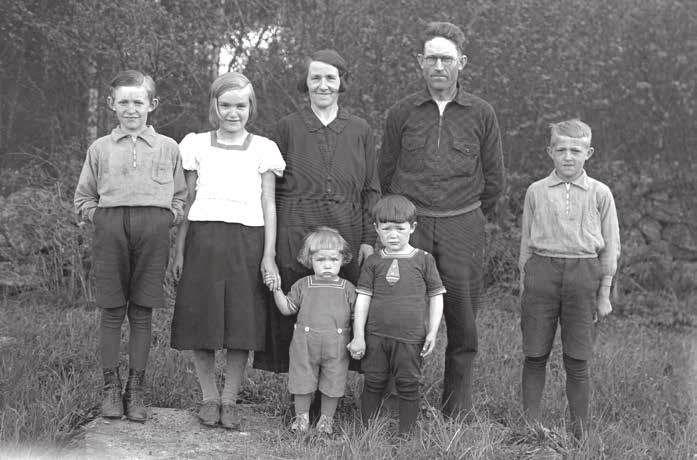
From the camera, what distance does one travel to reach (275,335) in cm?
418

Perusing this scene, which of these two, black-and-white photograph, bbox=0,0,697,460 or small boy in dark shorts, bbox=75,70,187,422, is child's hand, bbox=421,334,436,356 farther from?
small boy in dark shorts, bbox=75,70,187,422

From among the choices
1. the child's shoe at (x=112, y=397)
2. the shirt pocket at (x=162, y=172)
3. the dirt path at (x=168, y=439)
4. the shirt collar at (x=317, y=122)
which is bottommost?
the dirt path at (x=168, y=439)

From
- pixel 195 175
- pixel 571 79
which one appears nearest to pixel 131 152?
pixel 195 175

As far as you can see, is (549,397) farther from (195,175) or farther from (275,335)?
(195,175)

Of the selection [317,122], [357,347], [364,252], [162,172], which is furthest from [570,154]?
[162,172]

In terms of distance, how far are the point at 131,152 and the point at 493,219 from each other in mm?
4923

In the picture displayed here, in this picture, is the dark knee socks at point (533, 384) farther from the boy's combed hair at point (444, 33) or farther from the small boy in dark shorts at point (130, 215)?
the small boy in dark shorts at point (130, 215)

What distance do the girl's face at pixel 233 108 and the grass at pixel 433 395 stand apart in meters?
1.52

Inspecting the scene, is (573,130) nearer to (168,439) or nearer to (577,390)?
(577,390)

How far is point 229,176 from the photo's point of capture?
13.1 feet

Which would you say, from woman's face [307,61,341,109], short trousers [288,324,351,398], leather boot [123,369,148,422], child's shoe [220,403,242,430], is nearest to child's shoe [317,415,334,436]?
short trousers [288,324,351,398]

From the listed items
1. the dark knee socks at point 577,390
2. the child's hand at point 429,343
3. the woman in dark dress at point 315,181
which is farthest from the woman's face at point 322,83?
the dark knee socks at point 577,390

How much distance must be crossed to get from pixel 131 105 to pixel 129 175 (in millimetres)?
338

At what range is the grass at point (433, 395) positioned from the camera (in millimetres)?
3830
